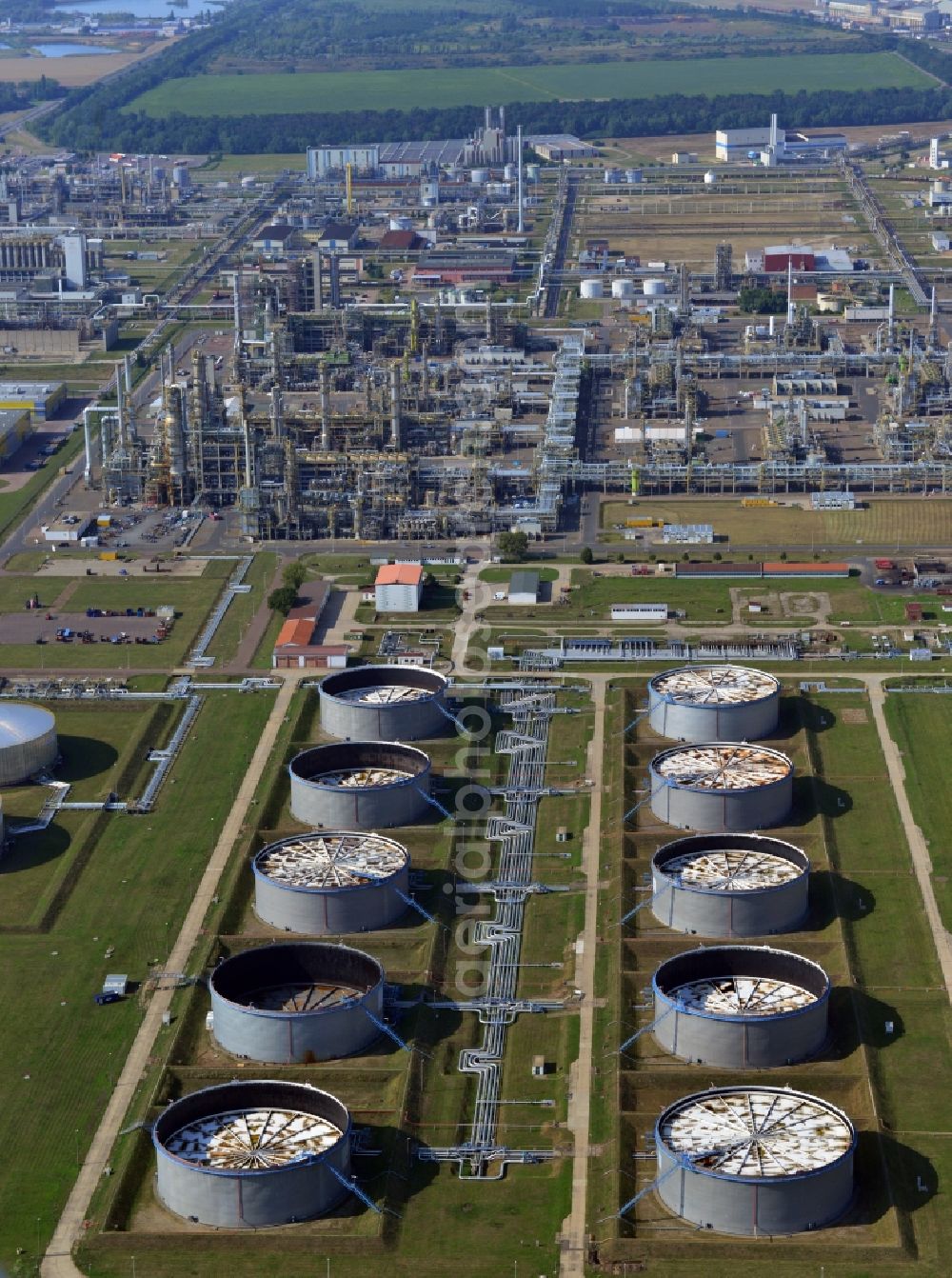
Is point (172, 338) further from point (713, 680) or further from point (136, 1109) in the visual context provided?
point (136, 1109)

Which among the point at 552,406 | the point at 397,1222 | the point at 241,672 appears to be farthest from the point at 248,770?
the point at 552,406

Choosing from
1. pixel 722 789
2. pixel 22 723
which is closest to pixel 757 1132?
pixel 722 789

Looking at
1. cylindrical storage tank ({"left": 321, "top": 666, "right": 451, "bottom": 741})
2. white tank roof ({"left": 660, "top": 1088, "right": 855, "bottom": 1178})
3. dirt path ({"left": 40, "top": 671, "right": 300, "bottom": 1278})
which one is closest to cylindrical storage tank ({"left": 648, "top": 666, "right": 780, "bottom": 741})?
cylindrical storage tank ({"left": 321, "top": 666, "right": 451, "bottom": 741})

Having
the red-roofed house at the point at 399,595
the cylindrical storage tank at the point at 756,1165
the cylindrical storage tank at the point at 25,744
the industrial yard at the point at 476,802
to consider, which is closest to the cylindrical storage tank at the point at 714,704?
the industrial yard at the point at 476,802

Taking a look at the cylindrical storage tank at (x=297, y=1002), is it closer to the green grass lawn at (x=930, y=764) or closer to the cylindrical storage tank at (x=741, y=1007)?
the cylindrical storage tank at (x=741, y=1007)

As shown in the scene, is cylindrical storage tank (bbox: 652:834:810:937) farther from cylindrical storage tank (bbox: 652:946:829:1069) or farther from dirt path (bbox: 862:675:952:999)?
dirt path (bbox: 862:675:952:999)
